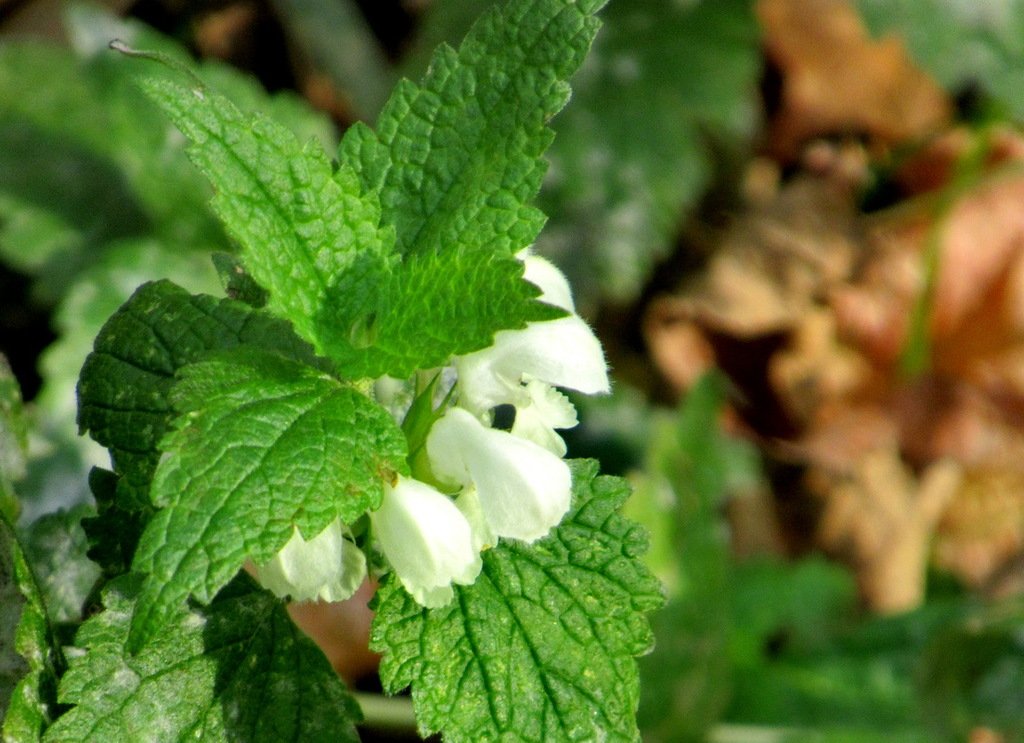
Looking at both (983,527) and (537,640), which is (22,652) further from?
(983,527)

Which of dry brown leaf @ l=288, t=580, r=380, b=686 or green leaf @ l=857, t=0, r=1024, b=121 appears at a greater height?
green leaf @ l=857, t=0, r=1024, b=121

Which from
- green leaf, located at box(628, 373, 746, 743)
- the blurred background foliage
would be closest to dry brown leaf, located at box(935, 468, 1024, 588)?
the blurred background foliage

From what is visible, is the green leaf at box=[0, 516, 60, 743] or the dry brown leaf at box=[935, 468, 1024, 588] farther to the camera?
the dry brown leaf at box=[935, 468, 1024, 588]

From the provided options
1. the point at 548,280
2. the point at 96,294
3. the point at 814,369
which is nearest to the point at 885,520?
the point at 814,369

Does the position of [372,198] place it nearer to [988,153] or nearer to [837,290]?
[837,290]

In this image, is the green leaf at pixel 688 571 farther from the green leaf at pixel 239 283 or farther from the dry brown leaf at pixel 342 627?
the green leaf at pixel 239 283

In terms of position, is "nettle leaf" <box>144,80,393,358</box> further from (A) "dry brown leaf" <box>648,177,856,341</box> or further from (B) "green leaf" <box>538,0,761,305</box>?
(A) "dry brown leaf" <box>648,177,856,341</box>
